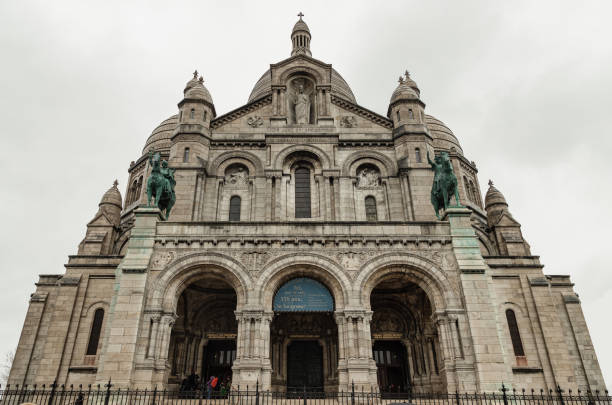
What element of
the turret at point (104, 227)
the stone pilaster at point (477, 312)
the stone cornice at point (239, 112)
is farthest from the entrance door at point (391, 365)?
the turret at point (104, 227)

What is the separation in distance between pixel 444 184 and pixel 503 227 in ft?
34.9

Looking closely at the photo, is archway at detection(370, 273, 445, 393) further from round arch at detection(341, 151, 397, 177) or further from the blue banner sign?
round arch at detection(341, 151, 397, 177)

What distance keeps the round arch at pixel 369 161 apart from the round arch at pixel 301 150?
115 centimetres

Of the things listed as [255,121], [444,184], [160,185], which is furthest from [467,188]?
[160,185]

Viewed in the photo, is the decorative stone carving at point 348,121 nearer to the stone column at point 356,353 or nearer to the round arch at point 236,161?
the round arch at point 236,161

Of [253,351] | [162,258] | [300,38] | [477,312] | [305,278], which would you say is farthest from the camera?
[300,38]

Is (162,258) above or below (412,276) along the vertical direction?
above

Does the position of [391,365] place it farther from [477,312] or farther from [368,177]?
[368,177]

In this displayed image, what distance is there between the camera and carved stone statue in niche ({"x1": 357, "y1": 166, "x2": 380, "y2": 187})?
2630 cm

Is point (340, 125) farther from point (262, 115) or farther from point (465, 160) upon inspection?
point (465, 160)

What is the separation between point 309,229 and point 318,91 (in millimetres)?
13207

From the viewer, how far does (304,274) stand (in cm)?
1884

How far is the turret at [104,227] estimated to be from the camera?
27.6m

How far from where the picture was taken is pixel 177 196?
24.4 m
